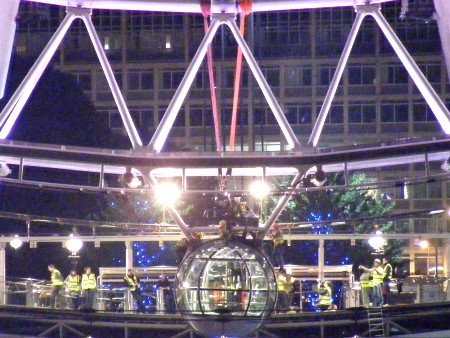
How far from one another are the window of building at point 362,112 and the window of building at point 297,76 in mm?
3713

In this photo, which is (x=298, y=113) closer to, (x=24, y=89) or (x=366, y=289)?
(x=366, y=289)

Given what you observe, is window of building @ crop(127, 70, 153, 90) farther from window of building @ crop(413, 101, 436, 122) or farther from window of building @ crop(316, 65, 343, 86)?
window of building @ crop(413, 101, 436, 122)

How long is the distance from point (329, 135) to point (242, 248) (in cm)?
6280

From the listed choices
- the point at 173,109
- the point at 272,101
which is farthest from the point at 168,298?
the point at 272,101

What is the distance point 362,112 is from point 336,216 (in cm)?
2098

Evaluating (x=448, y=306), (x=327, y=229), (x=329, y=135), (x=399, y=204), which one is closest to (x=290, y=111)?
(x=329, y=135)

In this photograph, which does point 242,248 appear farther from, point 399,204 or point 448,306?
point 399,204

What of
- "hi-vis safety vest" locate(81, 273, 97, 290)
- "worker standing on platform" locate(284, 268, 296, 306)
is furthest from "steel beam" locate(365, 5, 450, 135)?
"hi-vis safety vest" locate(81, 273, 97, 290)

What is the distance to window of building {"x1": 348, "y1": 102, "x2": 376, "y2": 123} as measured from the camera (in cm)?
9912

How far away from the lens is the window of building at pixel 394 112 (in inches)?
3903

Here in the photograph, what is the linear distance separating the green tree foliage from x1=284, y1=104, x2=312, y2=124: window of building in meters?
15.6

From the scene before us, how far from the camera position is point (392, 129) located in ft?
323

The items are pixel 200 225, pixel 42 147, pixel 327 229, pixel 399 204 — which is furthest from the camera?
pixel 399 204

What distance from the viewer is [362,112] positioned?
99.3 metres
